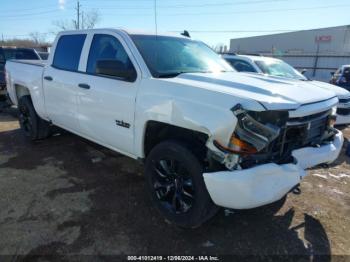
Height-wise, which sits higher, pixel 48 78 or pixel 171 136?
pixel 48 78

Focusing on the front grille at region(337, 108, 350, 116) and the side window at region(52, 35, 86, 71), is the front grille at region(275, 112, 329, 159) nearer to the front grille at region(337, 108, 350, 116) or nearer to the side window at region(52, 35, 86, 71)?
the side window at region(52, 35, 86, 71)

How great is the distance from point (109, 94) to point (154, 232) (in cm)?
161

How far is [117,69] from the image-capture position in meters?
3.10

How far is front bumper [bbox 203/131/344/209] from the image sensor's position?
230 centimetres

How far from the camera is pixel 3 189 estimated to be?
371 centimetres

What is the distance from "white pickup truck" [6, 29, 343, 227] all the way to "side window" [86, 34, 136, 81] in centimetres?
1

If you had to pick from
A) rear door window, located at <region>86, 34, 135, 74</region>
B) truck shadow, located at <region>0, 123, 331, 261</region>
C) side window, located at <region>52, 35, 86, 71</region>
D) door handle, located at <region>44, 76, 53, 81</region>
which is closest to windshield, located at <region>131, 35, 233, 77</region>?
rear door window, located at <region>86, 34, 135, 74</region>

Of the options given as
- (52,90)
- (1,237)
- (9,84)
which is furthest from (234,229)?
(9,84)

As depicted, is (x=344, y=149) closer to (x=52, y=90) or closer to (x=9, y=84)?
(x=52, y=90)

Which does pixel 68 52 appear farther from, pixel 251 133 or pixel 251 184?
pixel 251 184

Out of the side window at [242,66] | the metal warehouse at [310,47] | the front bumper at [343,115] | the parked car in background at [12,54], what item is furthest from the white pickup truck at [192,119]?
the metal warehouse at [310,47]

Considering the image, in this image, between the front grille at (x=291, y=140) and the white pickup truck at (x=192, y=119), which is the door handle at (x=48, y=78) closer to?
the white pickup truck at (x=192, y=119)

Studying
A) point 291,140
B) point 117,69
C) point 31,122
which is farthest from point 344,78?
point 31,122

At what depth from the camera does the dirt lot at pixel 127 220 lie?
269 cm
